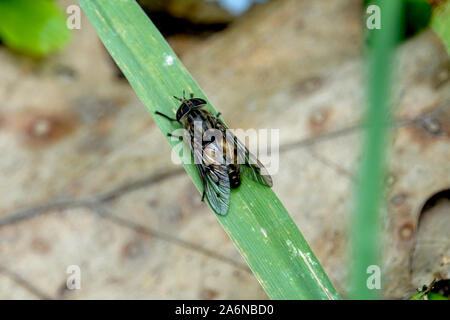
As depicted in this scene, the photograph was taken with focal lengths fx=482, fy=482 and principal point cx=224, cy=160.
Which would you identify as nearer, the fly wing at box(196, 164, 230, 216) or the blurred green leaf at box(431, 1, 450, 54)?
the fly wing at box(196, 164, 230, 216)

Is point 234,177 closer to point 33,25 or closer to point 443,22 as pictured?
point 443,22

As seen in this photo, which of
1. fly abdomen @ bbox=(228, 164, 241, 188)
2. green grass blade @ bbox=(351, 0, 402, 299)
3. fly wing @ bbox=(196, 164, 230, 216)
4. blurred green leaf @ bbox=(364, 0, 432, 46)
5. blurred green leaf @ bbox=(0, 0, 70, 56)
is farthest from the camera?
blurred green leaf @ bbox=(0, 0, 70, 56)

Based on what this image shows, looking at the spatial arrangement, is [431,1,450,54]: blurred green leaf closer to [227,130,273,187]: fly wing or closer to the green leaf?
[227,130,273,187]: fly wing

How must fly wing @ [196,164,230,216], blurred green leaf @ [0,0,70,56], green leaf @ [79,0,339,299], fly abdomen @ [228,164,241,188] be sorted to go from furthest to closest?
blurred green leaf @ [0,0,70,56] → fly abdomen @ [228,164,241,188] → fly wing @ [196,164,230,216] → green leaf @ [79,0,339,299]

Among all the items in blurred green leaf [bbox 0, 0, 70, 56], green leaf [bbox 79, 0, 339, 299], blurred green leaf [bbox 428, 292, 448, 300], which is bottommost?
blurred green leaf [bbox 428, 292, 448, 300]

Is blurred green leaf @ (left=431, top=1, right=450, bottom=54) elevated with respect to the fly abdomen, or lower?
elevated

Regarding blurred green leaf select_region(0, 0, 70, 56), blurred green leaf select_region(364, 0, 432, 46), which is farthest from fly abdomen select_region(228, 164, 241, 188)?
blurred green leaf select_region(0, 0, 70, 56)

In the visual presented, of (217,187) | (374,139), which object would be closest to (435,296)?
(217,187)
